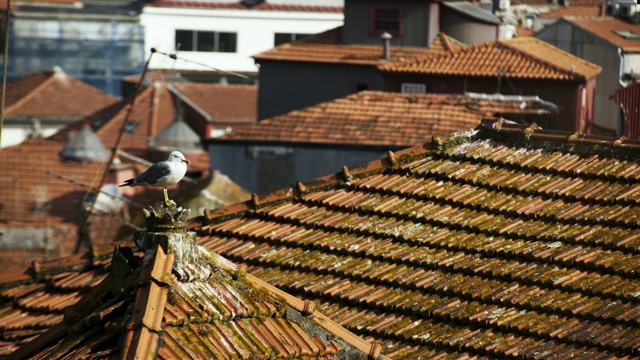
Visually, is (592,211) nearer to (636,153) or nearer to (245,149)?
(636,153)

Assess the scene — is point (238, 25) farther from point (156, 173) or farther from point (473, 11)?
point (156, 173)

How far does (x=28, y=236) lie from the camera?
47.8 metres

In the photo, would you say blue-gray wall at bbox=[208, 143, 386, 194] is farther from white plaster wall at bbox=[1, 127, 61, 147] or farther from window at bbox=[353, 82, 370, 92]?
white plaster wall at bbox=[1, 127, 61, 147]

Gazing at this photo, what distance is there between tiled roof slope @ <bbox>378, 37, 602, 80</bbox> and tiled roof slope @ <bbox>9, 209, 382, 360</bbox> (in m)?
30.9

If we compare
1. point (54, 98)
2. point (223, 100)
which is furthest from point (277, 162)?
point (54, 98)

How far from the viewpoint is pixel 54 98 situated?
83875 mm

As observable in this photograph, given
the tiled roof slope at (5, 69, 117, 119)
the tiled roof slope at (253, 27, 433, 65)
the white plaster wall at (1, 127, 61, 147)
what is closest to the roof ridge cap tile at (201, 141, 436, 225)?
the tiled roof slope at (253, 27, 433, 65)

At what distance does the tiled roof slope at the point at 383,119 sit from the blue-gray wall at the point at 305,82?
11.9 m

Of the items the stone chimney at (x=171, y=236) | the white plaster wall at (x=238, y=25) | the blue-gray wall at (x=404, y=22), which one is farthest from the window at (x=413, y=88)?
the white plaster wall at (x=238, y=25)

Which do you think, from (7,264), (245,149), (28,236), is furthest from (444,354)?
(28,236)

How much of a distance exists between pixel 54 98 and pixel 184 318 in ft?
243

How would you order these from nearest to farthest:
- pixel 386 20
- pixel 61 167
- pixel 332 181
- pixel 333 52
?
pixel 332 181 → pixel 333 52 → pixel 386 20 → pixel 61 167

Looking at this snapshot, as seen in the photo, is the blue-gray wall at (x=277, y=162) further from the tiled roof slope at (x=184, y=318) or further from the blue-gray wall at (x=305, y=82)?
the tiled roof slope at (x=184, y=318)

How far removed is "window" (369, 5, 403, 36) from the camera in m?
52.3
